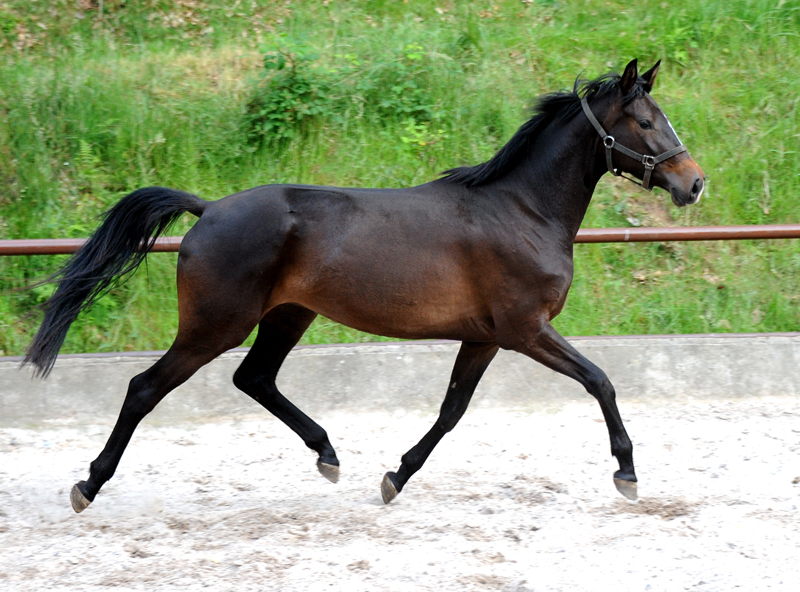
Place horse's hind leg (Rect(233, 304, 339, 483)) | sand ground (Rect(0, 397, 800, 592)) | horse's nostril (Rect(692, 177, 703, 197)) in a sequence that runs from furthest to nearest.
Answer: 1. horse's hind leg (Rect(233, 304, 339, 483))
2. horse's nostril (Rect(692, 177, 703, 197))
3. sand ground (Rect(0, 397, 800, 592))

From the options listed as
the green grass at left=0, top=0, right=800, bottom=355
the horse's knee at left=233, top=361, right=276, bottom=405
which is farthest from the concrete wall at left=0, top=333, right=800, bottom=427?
the horse's knee at left=233, top=361, right=276, bottom=405

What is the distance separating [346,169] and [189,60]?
226 centimetres

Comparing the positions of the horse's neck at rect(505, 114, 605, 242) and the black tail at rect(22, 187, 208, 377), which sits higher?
the horse's neck at rect(505, 114, 605, 242)

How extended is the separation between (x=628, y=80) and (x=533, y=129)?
1.55 feet

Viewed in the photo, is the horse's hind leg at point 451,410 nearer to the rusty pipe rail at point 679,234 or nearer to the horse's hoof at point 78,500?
the horse's hoof at point 78,500

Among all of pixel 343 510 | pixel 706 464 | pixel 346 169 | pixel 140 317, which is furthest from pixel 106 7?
pixel 706 464

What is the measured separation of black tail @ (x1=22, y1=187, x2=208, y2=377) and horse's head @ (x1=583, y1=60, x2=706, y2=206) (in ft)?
6.26

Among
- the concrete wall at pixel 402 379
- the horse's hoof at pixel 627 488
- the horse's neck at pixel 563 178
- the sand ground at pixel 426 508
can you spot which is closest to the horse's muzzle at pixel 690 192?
the horse's neck at pixel 563 178

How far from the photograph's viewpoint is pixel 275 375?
3.98 metres

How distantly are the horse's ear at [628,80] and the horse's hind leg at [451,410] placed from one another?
1.31 m

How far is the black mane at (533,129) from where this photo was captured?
3668mm

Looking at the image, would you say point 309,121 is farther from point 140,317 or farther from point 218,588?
point 218,588

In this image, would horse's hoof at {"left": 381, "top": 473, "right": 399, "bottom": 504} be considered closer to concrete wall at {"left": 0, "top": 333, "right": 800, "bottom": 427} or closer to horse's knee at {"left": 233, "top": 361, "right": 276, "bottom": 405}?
horse's knee at {"left": 233, "top": 361, "right": 276, "bottom": 405}

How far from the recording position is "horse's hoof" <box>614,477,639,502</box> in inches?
142
